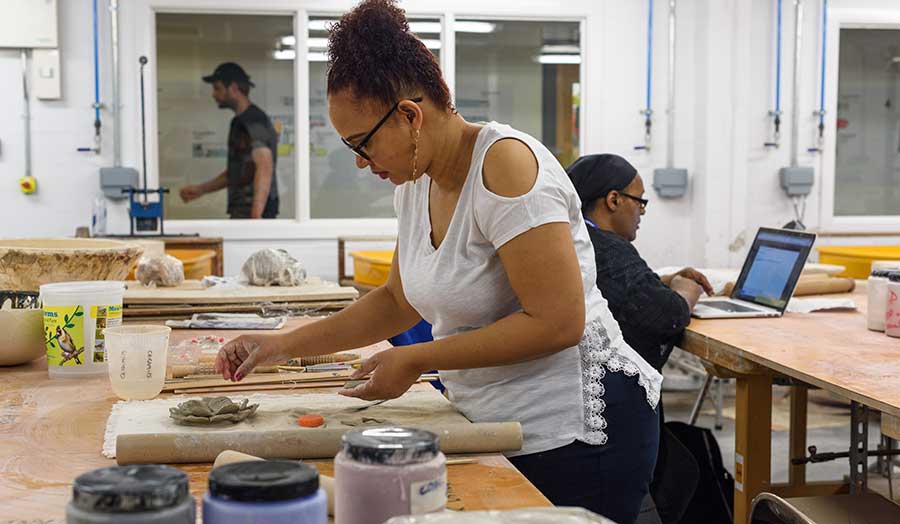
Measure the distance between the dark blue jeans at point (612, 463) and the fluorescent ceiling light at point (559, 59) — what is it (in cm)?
450

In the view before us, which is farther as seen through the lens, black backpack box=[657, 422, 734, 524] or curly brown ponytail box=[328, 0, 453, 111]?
black backpack box=[657, 422, 734, 524]

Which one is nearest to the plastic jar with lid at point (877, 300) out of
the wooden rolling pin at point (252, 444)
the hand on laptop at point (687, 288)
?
the hand on laptop at point (687, 288)

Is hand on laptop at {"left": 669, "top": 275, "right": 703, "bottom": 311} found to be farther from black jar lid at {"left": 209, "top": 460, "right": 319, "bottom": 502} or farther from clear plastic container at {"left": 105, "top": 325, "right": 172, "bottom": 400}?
black jar lid at {"left": 209, "top": 460, "right": 319, "bottom": 502}

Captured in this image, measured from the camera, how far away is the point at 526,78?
588 centimetres

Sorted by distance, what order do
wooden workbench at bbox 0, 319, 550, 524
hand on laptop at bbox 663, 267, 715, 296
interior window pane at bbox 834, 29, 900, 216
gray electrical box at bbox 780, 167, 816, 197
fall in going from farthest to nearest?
interior window pane at bbox 834, 29, 900, 216
gray electrical box at bbox 780, 167, 816, 197
hand on laptop at bbox 663, 267, 715, 296
wooden workbench at bbox 0, 319, 550, 524

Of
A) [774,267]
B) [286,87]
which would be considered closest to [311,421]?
[774,267]

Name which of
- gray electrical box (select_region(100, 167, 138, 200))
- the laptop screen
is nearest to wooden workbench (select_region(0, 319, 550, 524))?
the laptop screen

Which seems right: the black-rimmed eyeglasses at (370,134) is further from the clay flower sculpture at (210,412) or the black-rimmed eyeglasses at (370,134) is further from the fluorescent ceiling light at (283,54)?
the fluorescent ceiling light at (283,54)

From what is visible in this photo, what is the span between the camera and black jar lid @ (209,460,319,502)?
0.60m

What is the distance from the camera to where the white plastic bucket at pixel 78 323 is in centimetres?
154

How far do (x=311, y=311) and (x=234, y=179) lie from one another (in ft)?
11.0

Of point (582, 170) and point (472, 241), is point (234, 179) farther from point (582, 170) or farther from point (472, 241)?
point (472, 241)

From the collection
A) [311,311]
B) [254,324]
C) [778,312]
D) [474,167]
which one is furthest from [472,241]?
[778,312]

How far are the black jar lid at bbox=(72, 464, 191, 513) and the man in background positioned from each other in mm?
5035
